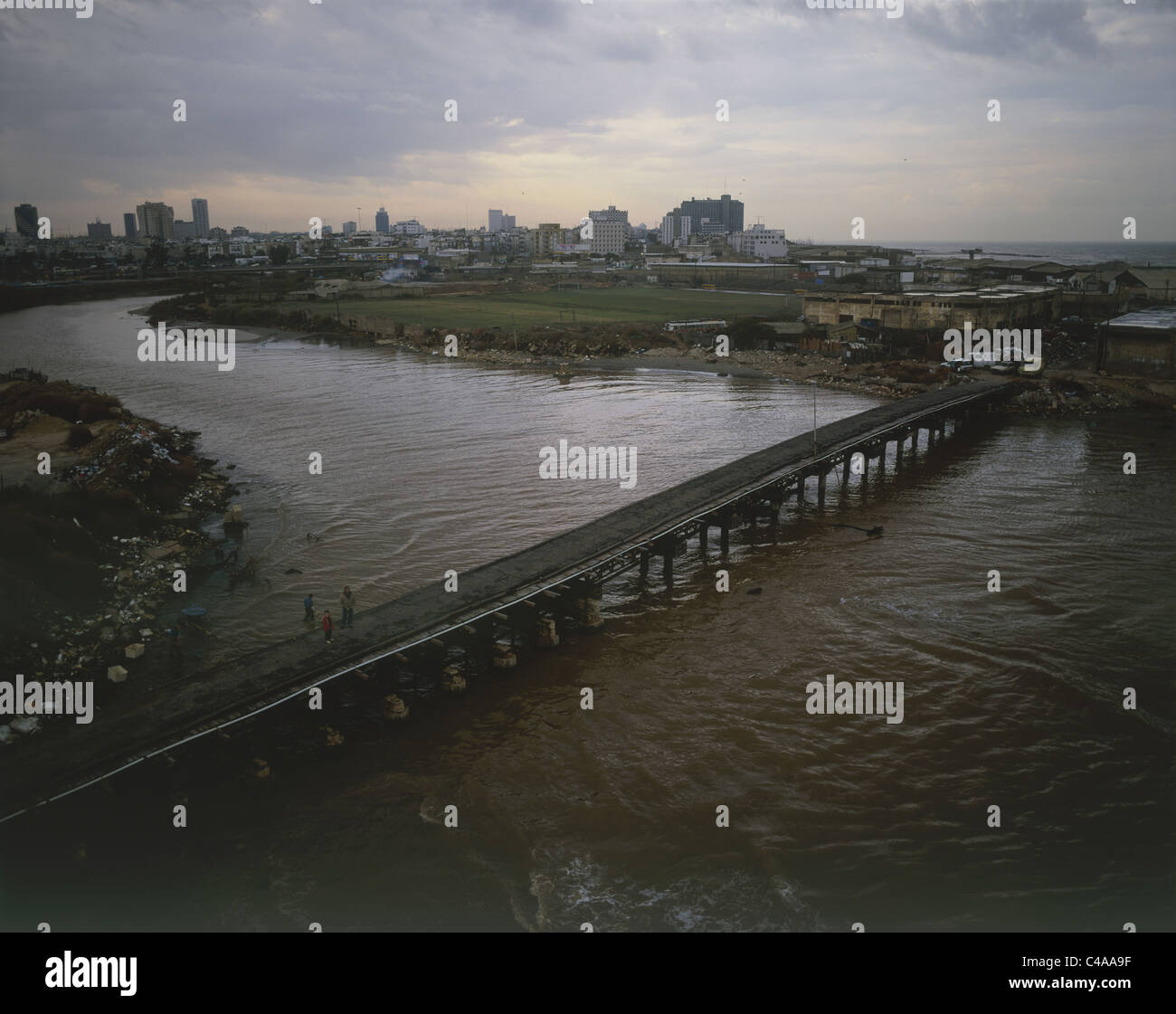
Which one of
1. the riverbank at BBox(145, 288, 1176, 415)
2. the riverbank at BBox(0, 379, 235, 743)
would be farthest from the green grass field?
the riverbank at BBox(0, 379, 235, 743)

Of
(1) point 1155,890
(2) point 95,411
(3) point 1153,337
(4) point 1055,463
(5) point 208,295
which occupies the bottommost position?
(1) point 1155,890

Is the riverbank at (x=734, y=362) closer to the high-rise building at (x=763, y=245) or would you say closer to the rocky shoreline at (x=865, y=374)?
the rocky shoreline at (x=865, y=374)

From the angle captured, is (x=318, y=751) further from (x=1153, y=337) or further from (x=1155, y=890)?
(x=1153, y=337)

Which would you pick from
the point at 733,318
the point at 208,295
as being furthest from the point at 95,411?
the point at 208,295

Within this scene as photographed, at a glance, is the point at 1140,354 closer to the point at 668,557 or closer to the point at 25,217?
the point at 668,557

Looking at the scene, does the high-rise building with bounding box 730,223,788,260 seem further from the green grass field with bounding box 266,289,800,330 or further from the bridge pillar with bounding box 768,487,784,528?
the bridge pillar with bounding box 768,487,784,528

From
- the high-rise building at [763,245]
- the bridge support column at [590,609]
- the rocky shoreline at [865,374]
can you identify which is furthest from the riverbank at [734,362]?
the high-rise building at [763,245]

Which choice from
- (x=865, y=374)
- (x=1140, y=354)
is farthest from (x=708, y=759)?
(x=1140, y=354)
